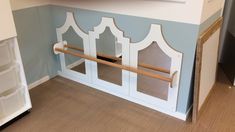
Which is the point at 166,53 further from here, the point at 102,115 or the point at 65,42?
the point at 65,42

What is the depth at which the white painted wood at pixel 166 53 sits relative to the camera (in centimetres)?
171

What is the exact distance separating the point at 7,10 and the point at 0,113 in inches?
32.9

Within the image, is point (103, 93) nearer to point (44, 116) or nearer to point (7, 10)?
point (44, 116)

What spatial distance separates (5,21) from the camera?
1523 mm

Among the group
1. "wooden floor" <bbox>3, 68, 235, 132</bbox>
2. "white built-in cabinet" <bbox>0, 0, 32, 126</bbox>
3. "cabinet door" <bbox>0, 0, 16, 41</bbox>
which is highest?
"cabinet door" <bbox>0, 0, 16, 41</bbox>

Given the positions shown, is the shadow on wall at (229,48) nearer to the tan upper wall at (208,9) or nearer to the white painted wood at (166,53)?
the tan upper wall at (208,9)

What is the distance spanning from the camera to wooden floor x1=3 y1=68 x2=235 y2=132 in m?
1.81

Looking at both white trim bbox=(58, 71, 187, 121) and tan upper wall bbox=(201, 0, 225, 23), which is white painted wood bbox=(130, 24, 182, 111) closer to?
white trim bbox=(58, 71, 187, 121)

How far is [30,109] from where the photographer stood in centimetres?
201

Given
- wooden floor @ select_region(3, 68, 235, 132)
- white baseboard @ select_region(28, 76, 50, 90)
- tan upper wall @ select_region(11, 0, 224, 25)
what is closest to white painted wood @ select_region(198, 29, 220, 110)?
wooden floor @ select_region(3, 68, 235, 132)

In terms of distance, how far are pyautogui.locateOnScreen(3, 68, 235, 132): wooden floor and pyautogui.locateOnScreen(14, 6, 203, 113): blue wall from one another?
0.68 feet

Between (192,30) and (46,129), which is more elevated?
(192,30)

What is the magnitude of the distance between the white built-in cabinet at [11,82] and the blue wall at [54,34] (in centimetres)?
39

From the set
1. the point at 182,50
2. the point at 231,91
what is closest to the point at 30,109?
the point at 182,50
